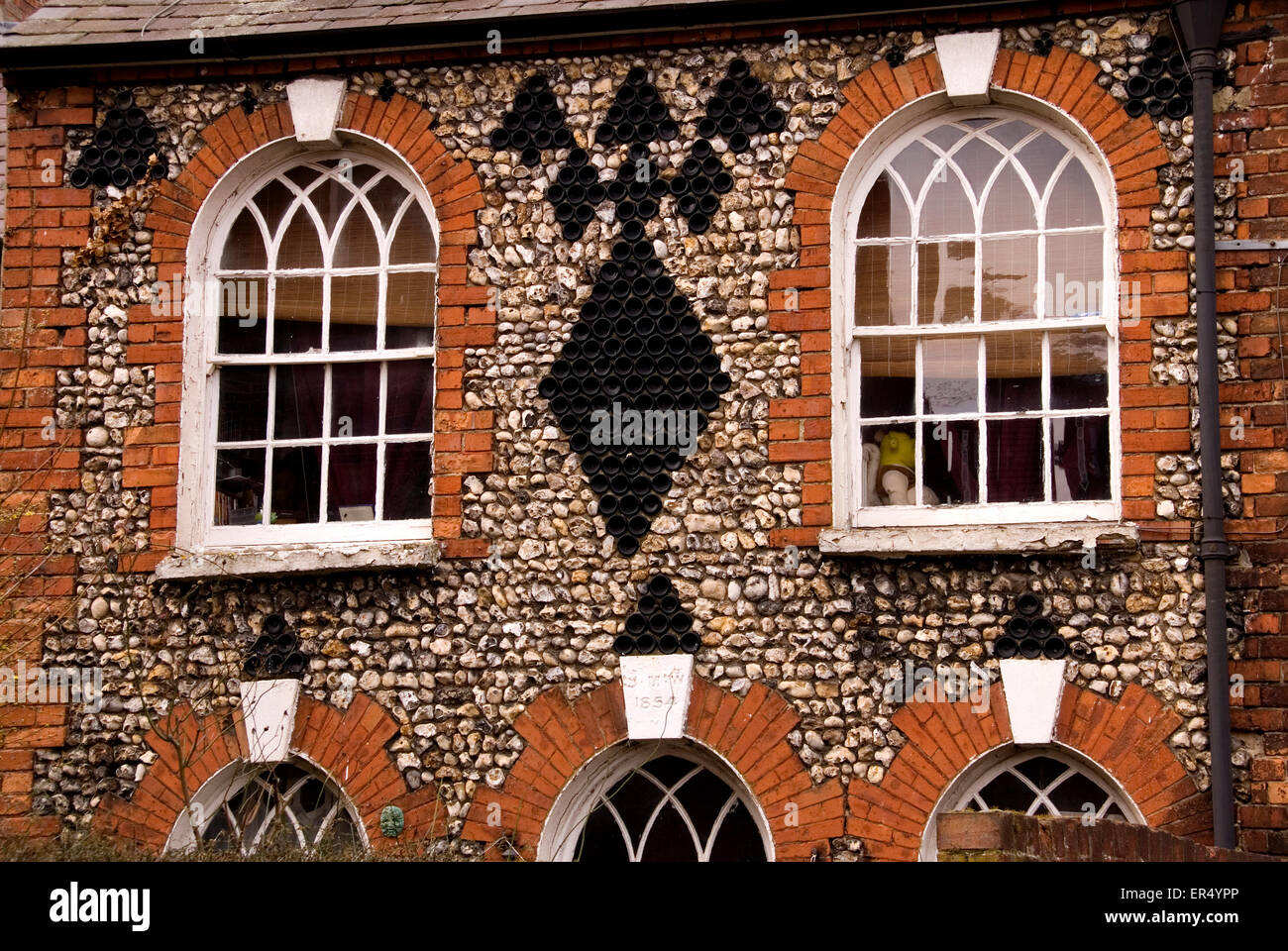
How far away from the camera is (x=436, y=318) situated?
33.3 feet

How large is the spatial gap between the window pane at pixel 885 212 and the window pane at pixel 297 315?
3.42m

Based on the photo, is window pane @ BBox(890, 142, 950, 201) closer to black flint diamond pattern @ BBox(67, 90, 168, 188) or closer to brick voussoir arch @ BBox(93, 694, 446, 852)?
brick voussoir arch @ BBox(93, 694, 446, 852)

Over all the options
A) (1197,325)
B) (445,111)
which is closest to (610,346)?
(445,111)

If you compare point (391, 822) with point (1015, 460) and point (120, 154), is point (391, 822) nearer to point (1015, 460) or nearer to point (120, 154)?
point (1015, 460)

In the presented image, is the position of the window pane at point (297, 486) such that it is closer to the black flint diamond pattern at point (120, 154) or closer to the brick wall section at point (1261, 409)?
the black flint diamond pattern at point (120, 154)

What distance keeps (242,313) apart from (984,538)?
15.9ft

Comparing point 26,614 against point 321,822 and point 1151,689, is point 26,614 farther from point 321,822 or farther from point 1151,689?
point 1151,689

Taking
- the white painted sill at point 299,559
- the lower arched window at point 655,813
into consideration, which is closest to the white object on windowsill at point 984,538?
the lower arched window at point 655,813

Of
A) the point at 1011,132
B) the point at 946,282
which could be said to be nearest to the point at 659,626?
the point at 946,282

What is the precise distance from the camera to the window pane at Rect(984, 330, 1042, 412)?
31.5ft

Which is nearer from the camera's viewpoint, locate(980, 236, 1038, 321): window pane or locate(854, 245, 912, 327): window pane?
locate(980, 236, 1038, 321): window pane

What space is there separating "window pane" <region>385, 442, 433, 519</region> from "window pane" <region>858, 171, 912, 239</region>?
2.98 metres

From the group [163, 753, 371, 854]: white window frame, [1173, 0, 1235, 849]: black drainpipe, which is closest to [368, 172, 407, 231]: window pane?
[163, 753, 371, 854]: white window frame

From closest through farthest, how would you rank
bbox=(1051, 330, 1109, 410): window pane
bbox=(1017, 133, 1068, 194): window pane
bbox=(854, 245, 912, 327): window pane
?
bbox=(1051, 330, 1109, 410): window pane < bbox=(1017, 133, 1068, 194): window pane < bbox=(854, 245, 912, 327): window pane
